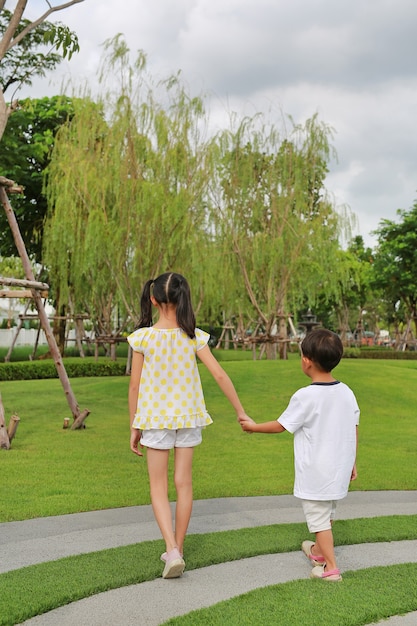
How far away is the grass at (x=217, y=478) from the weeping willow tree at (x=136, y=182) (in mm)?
4551

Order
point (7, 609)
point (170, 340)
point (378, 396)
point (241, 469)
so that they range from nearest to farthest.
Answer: point (7, 609) → point (170, 340) → point (241, 469) → point (378, 396)

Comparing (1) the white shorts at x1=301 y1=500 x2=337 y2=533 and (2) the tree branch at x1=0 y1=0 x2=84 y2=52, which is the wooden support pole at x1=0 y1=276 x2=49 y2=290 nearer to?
(2) the tree branch at x1=0 y1=0 x2=84 y2=52

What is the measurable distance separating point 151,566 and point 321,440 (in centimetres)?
128

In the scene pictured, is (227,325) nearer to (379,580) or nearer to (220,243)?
(220,243)

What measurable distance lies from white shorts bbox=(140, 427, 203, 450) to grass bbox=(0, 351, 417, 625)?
2.40 ft

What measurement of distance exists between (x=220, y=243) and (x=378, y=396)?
343 inches

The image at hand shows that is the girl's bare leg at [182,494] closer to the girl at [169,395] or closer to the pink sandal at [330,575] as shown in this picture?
the girl at [169,395]

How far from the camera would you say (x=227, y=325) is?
37719mm

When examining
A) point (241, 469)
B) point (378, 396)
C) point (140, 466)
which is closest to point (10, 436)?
point (140, 466)

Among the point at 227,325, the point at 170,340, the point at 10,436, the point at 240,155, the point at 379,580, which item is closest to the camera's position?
the point at 379,580

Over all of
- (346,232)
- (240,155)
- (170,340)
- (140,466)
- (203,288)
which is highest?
(240,155)

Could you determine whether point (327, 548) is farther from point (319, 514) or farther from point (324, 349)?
point (324, 349)

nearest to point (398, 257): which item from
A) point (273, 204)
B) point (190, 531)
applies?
point (273, 204)

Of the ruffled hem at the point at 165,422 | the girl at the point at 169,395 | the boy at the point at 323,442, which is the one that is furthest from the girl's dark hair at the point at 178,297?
the boy at the point at 323,442
